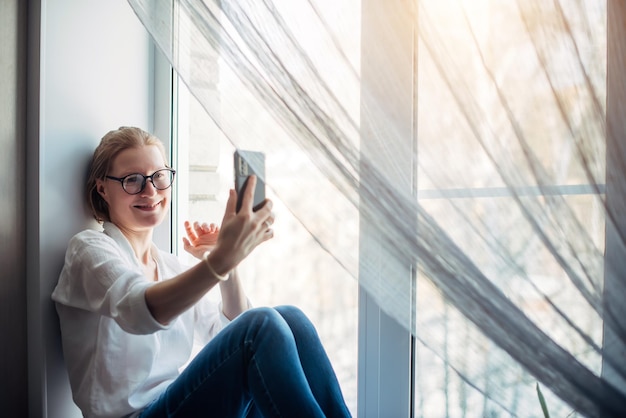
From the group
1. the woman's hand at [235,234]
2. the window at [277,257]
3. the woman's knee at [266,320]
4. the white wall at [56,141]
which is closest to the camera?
the woman's hand at [235,234]

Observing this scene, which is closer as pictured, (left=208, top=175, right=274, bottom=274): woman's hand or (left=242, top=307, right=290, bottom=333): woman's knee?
(left=208, top=175, right=274, bottom=274): woman's hand

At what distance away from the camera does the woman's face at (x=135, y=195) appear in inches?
52.2

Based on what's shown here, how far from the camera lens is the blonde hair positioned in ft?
4.39

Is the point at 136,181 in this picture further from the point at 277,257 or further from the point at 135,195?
the point at 277,257

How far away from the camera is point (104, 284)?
44.6 inches

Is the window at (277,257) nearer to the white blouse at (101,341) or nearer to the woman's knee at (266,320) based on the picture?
the woman's knee at (266,320)

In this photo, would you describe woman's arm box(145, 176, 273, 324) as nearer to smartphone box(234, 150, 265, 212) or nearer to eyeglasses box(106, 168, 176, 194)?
smartphone box(234, 150, 265, 212)

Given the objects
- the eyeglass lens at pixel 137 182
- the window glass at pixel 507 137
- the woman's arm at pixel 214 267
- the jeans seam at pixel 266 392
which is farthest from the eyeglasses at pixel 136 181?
the window glass at pixel 507 137

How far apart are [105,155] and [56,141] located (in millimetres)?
107

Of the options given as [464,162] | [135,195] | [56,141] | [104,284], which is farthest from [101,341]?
[464,162]

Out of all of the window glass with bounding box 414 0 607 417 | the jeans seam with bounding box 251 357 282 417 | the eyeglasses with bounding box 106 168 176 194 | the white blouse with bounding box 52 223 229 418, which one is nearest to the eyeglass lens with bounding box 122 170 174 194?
the eyeglasses with bounding box 106 168 176 194

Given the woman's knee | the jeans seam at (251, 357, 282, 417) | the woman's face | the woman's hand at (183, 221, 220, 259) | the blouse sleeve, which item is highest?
the woman's face

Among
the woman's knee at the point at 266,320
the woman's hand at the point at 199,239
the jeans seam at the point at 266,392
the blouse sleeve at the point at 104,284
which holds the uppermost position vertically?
the woman's hand at the point at 199,239

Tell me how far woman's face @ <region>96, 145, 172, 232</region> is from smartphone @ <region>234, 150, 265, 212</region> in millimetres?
352
